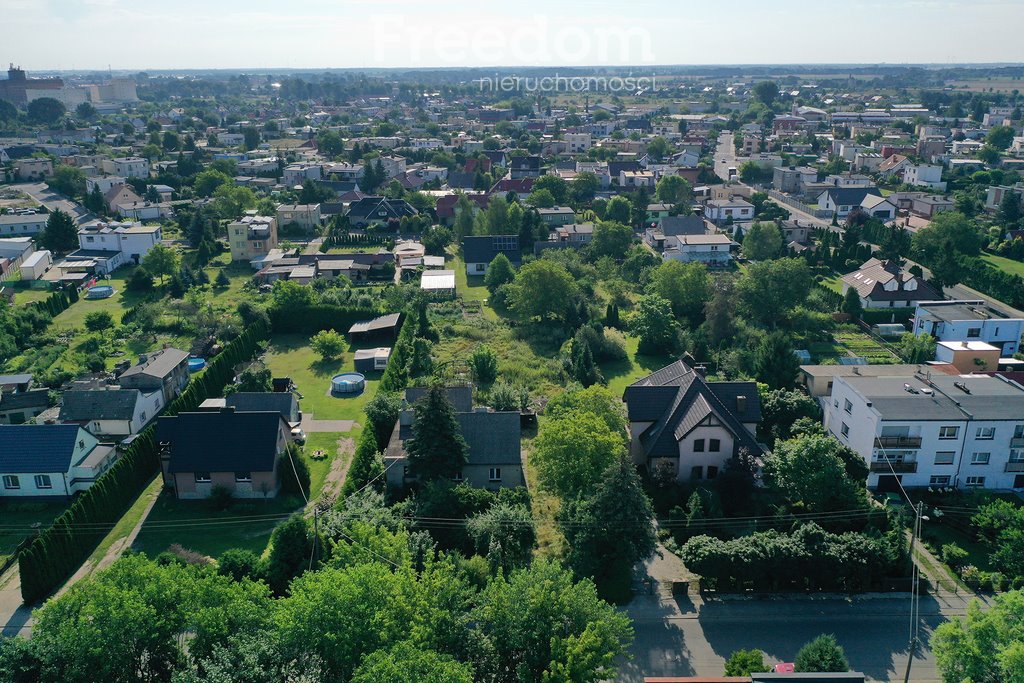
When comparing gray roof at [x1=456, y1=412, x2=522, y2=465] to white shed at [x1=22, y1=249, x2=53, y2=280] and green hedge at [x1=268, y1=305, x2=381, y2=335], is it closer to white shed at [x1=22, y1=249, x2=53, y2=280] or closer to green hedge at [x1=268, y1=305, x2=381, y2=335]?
green hedge at [x1=268, y1=305, x2=381, y2=335]

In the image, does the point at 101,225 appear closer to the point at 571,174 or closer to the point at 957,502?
the point at 571,174

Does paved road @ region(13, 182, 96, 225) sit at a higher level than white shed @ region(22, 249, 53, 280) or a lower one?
higher

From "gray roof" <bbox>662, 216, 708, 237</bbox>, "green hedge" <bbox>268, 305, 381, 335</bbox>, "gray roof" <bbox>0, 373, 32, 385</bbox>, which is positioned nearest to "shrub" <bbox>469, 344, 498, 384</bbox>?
"green hedge" <bbox>268, 305, 381, 335</bbox>

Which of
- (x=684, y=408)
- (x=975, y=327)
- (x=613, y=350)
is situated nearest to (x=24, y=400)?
(x=613, y=350)

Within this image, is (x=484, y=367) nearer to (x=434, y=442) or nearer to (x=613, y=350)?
(x=613, y=350)

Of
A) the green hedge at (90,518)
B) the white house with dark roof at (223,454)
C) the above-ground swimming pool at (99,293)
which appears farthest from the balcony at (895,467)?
the above-ground swimming pool at (99,293)
